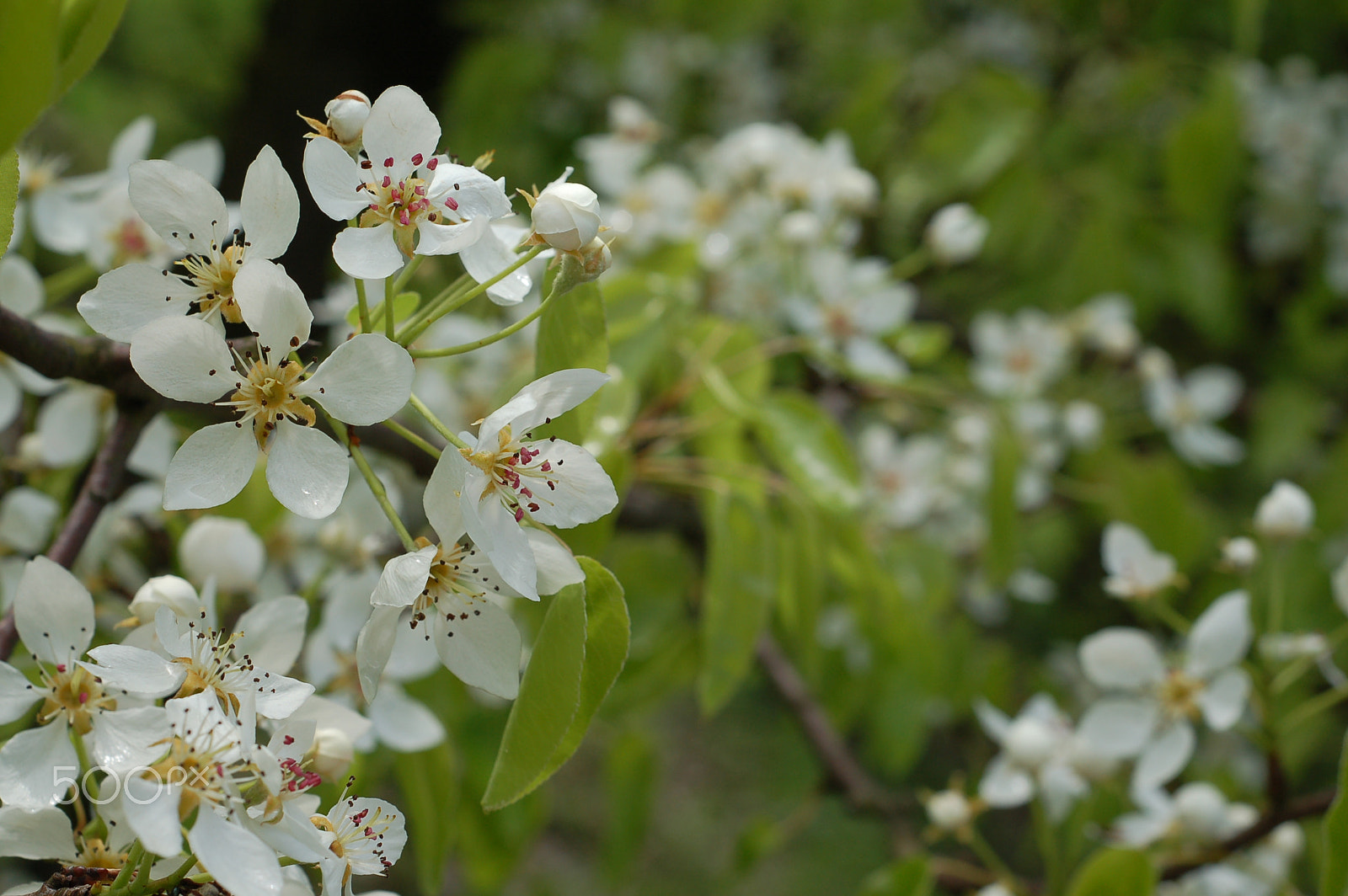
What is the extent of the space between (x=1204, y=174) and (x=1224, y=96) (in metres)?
0.13

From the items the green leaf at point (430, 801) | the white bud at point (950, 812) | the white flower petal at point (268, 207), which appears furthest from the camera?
the white bud at point (950, 812)

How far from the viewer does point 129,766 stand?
1.67ft

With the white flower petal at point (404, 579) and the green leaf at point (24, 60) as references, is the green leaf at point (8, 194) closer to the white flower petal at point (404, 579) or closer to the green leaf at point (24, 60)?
the green leaf at point (24, 60)

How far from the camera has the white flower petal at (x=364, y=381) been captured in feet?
1.74

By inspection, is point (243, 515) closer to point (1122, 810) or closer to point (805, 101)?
point (1122, 810)

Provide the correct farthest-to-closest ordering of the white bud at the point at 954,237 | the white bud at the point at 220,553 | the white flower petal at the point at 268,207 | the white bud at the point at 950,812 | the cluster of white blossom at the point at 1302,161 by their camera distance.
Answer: the cluster of white blossom at the point at 1302,161 < the white bud at the point at 954,237 < the white bud at the point at 950,812 < the white bud at the point at 220,553 < the white flower petal at the point at 268,207

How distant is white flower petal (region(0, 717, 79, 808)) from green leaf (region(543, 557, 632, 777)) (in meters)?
0.28

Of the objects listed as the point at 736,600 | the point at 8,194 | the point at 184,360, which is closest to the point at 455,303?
the point at 184,360

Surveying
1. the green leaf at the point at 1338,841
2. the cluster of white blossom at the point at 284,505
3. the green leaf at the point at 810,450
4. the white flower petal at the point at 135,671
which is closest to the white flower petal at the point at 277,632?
the cluster of white blossom at the point at 284,505

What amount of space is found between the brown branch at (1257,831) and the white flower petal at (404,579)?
84 centimetres

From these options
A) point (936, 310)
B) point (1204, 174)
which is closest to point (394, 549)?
point (1204, 174)

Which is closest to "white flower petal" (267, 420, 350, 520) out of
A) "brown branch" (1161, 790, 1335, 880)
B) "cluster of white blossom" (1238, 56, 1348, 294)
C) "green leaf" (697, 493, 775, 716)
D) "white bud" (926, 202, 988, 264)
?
"green leaf" (697, 493, 775, 716)

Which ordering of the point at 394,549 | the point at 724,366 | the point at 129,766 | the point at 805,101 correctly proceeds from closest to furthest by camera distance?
the point at 129,766
the point at 394,549
the point at 724,366
the point at 805,101

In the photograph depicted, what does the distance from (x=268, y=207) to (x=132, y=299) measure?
92mm
